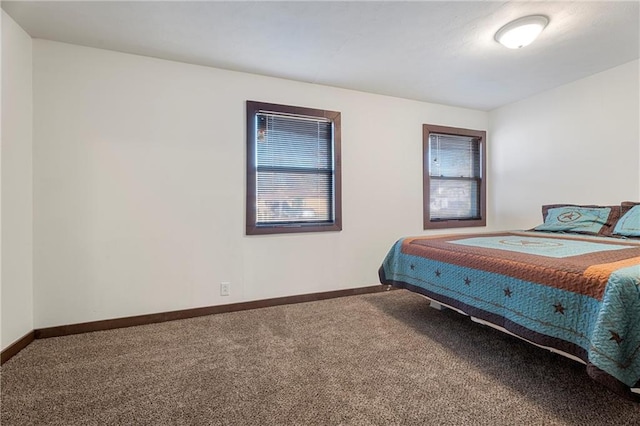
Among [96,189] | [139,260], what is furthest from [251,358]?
[96,189]

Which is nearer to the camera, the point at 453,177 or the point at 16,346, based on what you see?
the point at 16,346

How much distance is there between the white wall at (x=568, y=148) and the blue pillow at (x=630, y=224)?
442mm

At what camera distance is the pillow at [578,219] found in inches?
108

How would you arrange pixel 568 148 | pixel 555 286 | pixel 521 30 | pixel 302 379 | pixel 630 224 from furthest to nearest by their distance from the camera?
pixel 568 148
pixel 630 224
pixel 521 30
pixel 302 379
pixel 555 286

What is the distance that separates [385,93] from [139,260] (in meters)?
3.09

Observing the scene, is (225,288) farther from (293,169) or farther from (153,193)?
(293,169)

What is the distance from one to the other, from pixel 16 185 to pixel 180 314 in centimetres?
153

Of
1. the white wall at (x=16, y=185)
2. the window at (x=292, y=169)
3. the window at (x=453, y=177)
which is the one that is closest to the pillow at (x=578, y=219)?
the window at (x=453, y=177)

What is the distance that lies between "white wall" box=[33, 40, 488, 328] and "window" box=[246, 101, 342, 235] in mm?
105

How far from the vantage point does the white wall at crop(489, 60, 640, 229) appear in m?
2.84

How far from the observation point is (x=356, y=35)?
2.28 m

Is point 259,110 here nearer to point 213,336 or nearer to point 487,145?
point 213,336

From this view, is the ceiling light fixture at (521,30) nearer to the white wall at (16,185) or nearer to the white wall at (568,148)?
the white wall at (568,148)

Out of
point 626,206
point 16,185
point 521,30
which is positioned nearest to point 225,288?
point 16,185
